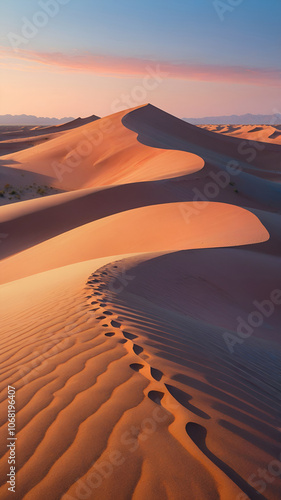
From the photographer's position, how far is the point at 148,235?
1174 cm

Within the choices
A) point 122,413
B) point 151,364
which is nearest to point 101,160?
point 151,364

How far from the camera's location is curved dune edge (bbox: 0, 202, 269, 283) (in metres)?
10.8

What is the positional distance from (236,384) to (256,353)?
6.26 feet

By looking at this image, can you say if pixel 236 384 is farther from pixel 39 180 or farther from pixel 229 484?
pixel 39 180

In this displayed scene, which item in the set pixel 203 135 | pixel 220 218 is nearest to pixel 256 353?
pixel 220 218

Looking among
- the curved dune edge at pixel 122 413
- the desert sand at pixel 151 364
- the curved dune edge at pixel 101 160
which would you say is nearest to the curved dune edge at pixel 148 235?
the desert sand at pixel 151 364

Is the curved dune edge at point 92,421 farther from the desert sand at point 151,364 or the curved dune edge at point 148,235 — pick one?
the curved dune edge at point 148,235

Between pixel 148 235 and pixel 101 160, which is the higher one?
pixel 101 160

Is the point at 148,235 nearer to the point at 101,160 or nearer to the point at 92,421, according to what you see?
the point at 92,421

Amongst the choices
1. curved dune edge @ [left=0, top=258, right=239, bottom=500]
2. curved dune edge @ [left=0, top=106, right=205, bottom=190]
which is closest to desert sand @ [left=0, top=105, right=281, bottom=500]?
curved dune edge @ [left=0, top=258, right=239, bottom=500]

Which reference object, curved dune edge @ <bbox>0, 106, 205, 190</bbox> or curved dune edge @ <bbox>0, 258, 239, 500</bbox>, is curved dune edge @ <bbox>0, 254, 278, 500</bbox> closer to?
curved dune edge @ <bbox>0, 258, 239, 500</bbox>

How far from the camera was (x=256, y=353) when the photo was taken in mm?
4797

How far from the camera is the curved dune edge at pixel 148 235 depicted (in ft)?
35.4

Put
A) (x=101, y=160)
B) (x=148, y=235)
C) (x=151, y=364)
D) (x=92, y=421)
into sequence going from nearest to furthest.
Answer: (x=92, y=421), (x=151, y=364), (x=148, y=235), (x=101, y=160)
